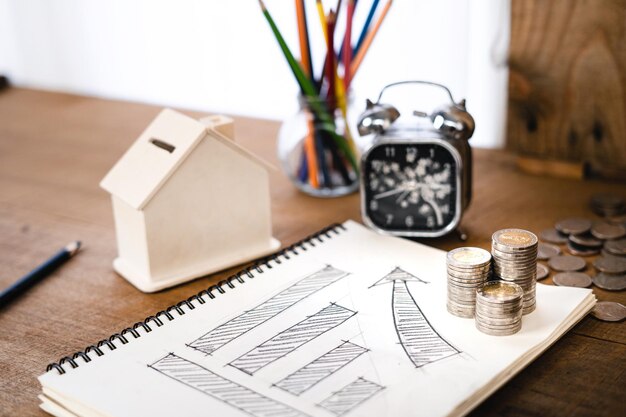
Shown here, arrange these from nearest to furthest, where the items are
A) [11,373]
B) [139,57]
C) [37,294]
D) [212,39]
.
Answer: [11,373]
[37,294]
[212,39]
[139,57]

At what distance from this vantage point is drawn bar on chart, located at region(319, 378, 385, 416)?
29.5 inches

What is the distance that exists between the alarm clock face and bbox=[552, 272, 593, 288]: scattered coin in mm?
157

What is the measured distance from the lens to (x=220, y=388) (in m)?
0.79

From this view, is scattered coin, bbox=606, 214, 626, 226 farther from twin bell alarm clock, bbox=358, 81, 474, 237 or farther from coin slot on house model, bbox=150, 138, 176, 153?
coin slot on house model, bbox=150, 138, 176, 153

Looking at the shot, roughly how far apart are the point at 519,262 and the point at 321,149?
19.4 inches

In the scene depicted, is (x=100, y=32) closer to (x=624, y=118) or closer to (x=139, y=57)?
(x=139, y=57)

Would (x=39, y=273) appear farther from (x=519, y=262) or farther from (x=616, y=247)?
(x=616, y=247)

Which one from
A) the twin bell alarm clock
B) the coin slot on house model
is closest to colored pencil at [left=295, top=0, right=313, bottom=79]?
the twin bell alarm clock

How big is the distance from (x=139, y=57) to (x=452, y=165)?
122 centimetres

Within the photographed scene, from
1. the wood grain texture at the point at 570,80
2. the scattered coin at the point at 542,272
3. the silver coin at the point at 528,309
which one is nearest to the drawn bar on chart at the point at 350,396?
the silver coin at the point at 528,309

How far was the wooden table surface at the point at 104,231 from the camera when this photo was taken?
2.69 ft

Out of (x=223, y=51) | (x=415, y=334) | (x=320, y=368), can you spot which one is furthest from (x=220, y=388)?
(x=223, y=51)

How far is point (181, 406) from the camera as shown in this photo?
77cm

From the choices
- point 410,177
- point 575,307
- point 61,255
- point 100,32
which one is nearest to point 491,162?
point 410,177
